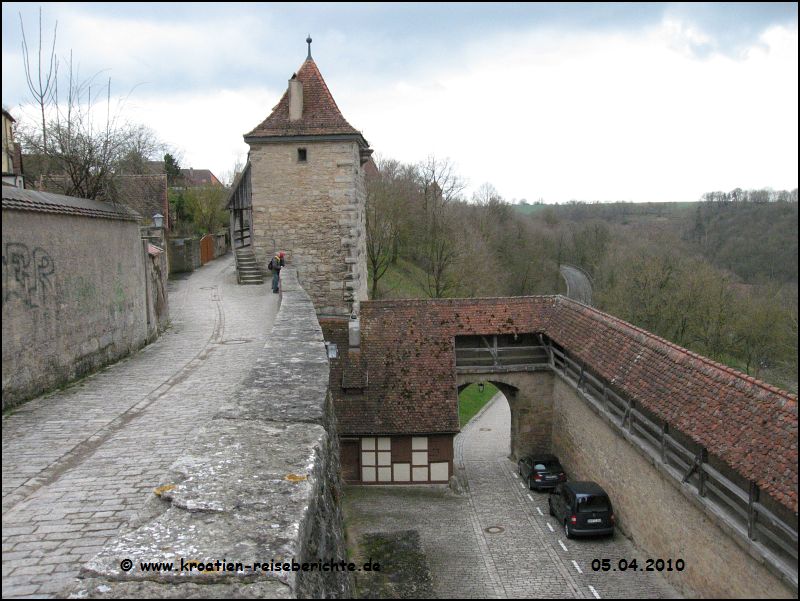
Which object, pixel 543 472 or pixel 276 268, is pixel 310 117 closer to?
pixel 276 268

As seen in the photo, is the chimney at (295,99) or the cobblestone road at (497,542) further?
the chimney at (295,99)

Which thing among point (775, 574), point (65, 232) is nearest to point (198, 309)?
point (65, 232)

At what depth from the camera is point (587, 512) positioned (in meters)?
13.2

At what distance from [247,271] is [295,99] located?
5499 mm

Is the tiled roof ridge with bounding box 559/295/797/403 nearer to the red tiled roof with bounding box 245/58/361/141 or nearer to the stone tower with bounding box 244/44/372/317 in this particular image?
the stone tower with bounding box 244/44/372/317

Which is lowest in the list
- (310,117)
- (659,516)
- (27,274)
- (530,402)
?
(659,516)

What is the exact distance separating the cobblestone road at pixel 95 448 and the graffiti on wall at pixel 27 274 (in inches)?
42.8

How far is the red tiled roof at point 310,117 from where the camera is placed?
57.2ft

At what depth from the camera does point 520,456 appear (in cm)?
1903

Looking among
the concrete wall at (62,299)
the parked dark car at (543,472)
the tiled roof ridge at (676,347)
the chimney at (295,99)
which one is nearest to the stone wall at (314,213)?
the chimney at (295,99)

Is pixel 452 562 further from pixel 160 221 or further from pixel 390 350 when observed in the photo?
pixel 160 221

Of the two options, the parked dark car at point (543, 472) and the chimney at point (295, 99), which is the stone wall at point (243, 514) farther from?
the chimney at point (295, 99)

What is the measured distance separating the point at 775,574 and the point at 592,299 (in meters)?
31.2

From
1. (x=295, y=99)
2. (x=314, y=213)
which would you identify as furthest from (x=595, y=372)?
(x=295, y=99)
